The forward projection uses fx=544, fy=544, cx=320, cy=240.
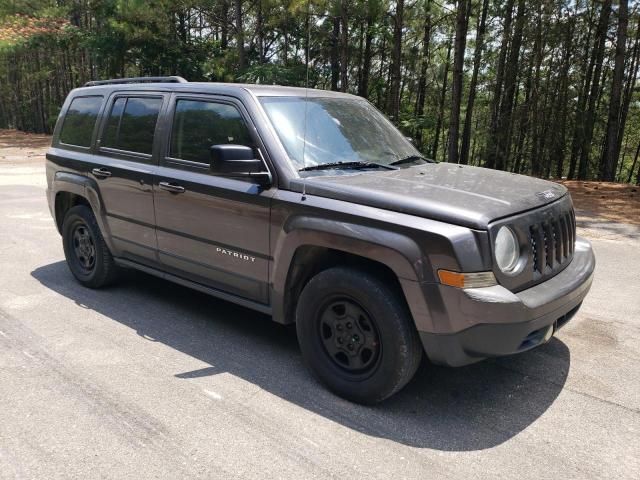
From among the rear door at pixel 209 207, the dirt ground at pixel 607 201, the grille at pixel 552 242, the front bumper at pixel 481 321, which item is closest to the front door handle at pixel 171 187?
the rear door at pixel 209 207

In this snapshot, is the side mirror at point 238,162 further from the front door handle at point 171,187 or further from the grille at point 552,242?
the grille at point 552,242

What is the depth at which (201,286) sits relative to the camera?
4305 mm

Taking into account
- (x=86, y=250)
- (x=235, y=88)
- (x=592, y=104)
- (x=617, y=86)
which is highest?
(x=617, y=86)

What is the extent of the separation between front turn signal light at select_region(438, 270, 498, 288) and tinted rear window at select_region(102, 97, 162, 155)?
2837 millimetres

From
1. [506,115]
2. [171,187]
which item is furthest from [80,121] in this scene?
[506,115]

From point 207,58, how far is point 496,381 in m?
25.4

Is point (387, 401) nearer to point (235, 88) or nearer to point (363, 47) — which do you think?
point (235, 88)

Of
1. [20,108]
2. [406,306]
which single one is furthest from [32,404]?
[20,108]

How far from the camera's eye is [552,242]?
3.35 metres

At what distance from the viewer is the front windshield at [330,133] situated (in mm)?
3812

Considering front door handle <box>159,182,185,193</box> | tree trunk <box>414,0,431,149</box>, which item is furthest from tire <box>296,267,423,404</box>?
tree trunk <box>414,0,431,149</box>

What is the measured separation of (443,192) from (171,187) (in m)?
2.14

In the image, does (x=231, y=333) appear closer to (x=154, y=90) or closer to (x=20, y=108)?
(x=154, y=90)

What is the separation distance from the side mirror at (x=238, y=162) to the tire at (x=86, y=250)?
7.52ft
